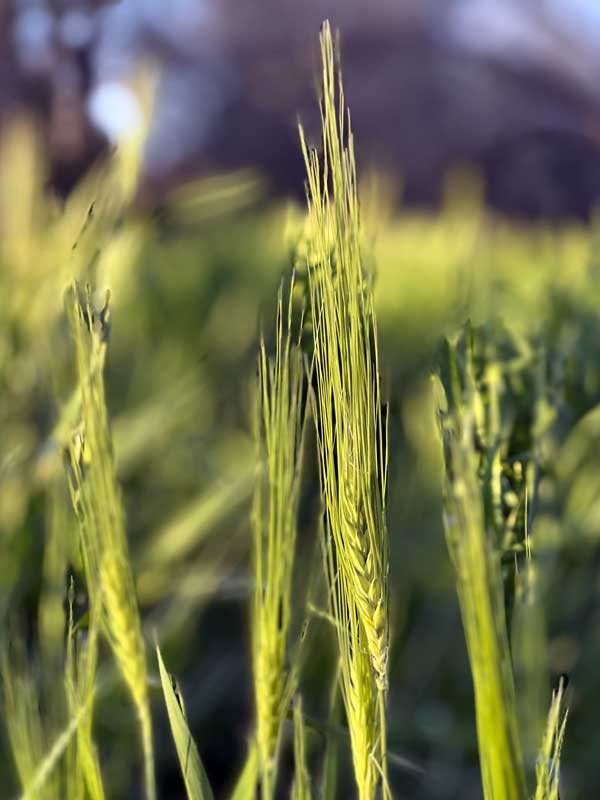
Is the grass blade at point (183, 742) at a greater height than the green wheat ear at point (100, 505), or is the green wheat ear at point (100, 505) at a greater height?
the green wheat ear at point (100, 505)

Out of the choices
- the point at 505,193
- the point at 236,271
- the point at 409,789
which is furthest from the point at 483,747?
the point at 505,193

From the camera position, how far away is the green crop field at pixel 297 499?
15 cm

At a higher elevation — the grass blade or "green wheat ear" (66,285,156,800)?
"green wheat ear" (66,285,156,800)

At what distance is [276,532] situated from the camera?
165 millimetres

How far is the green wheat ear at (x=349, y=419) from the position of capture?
14cm

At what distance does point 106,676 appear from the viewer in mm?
383

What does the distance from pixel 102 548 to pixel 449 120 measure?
1244 mm

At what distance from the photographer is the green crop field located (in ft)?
0.51

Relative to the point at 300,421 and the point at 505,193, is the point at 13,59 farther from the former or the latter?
the point at 300,421

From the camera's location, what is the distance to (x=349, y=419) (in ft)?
0.48

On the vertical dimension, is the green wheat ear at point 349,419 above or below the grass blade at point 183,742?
above

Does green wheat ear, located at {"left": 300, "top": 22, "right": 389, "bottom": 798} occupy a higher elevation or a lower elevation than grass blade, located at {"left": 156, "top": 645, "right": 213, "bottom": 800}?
higher

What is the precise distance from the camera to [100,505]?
0.17 m

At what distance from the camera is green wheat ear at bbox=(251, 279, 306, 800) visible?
0.51ft
